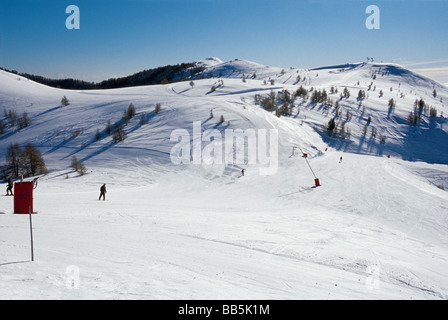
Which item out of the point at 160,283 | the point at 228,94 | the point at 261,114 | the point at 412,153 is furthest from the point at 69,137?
→ the point at 412,153

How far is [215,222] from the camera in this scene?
11.8m

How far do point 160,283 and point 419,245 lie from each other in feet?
34.5

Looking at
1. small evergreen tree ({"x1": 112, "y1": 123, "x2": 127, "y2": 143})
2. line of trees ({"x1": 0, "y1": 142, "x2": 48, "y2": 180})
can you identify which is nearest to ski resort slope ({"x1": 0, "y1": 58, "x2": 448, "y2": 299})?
small evergreen tree ({"x1": 112, "y1": 123, "x2": 127, "y2": 143})

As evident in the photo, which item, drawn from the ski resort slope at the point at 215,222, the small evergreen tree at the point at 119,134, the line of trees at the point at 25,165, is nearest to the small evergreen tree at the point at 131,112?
the ski resort slope at the point at 215,222

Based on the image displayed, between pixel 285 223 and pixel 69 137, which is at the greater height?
pixel 69 137

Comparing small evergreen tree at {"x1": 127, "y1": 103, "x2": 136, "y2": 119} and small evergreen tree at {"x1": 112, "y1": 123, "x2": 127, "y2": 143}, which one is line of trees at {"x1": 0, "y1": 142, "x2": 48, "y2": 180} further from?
small evergreen tree at {"x1": 127, "y1": 103, "x2": 136, "y2": 119}

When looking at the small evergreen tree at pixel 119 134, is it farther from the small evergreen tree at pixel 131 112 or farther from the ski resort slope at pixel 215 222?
the small evergreen tree at pixel 131 112

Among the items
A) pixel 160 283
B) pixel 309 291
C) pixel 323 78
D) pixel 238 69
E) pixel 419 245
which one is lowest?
pixel 419 245

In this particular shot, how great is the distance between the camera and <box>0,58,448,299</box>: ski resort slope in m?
6.26

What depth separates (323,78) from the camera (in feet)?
280

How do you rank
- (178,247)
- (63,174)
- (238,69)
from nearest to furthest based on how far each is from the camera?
(178,247) → (63,174) → (238,69)

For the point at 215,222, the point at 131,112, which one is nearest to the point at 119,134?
the point at 131,112

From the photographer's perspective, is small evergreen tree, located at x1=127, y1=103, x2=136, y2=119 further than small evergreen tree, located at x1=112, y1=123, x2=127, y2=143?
Yes

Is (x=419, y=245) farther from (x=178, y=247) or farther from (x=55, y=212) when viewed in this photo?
(x=55, y=212)
